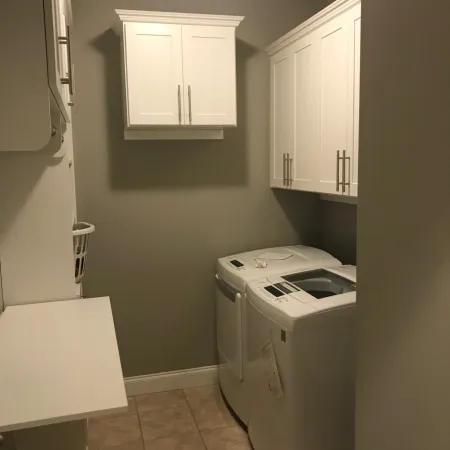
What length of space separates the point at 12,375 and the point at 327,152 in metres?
1.82

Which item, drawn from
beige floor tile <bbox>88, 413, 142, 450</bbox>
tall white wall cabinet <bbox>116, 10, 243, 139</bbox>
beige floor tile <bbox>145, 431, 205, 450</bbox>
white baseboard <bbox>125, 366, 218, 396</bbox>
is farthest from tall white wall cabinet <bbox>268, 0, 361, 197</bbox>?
beige floor tile <bbox>88, 413, 142, 450</bbox>

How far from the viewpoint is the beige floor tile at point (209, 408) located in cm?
295

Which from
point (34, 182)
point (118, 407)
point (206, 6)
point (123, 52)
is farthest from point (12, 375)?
point (206, 6)

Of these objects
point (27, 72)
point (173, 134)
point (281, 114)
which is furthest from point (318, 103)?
point (27, 72)

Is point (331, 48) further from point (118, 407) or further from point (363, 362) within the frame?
point (118, 407)

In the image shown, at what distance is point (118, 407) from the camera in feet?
4.18

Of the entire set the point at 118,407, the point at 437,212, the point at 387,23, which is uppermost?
the point at 387,23

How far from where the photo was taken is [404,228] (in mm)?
1227

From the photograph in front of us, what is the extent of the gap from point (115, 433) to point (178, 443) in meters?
0.39

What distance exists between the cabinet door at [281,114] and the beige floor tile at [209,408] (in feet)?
4.80

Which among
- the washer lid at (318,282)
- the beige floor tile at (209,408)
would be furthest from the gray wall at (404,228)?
the beige floor tile at (209,408)

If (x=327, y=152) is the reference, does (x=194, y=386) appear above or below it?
below

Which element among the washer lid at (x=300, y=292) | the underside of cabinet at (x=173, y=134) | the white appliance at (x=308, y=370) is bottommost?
the white appliance at (x=308, y=370)

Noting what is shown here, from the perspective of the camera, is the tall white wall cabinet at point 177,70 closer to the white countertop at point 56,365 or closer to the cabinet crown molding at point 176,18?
the cabinet crown molding at point 176,18
